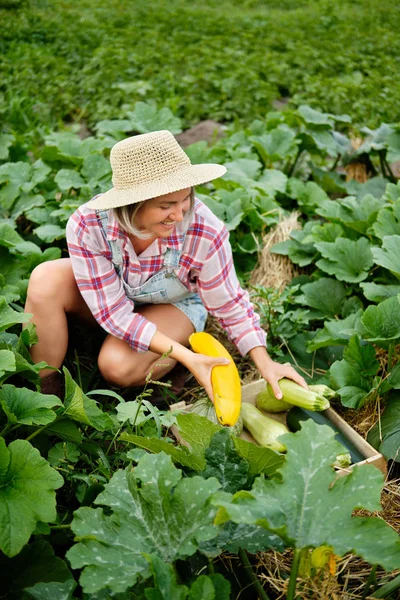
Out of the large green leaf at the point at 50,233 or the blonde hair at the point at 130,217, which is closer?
the blonde hair at the point at 130,217

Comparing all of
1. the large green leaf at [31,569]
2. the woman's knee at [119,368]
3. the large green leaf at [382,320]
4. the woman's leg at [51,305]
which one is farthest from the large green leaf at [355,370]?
the large green leaf at [31,569]

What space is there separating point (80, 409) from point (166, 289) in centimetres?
84

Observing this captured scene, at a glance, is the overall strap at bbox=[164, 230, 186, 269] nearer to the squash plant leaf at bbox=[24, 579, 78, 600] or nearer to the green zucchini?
the green zucchini

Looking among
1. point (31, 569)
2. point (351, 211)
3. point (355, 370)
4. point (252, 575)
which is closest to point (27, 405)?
point (31, 569)

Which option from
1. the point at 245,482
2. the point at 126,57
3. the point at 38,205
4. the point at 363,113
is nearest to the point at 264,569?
the point at 245,482

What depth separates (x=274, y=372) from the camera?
8.16 ft

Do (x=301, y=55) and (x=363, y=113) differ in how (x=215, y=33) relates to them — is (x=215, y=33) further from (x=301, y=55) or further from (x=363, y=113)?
(x=363, y=113)

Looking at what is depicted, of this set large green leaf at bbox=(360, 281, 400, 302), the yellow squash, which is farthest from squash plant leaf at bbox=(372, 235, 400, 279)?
the yellow squash

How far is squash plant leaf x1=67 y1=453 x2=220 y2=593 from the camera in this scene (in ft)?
5.15

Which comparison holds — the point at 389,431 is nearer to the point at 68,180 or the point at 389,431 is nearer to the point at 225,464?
the point at 225,464

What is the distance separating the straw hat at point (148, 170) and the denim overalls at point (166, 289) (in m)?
0.26

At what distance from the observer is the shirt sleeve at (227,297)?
2.58 m

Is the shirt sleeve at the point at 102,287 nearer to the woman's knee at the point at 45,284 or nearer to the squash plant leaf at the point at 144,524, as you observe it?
the woman's knee at the point at 45,284

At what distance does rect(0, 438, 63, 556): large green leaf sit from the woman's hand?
96 centimetres
